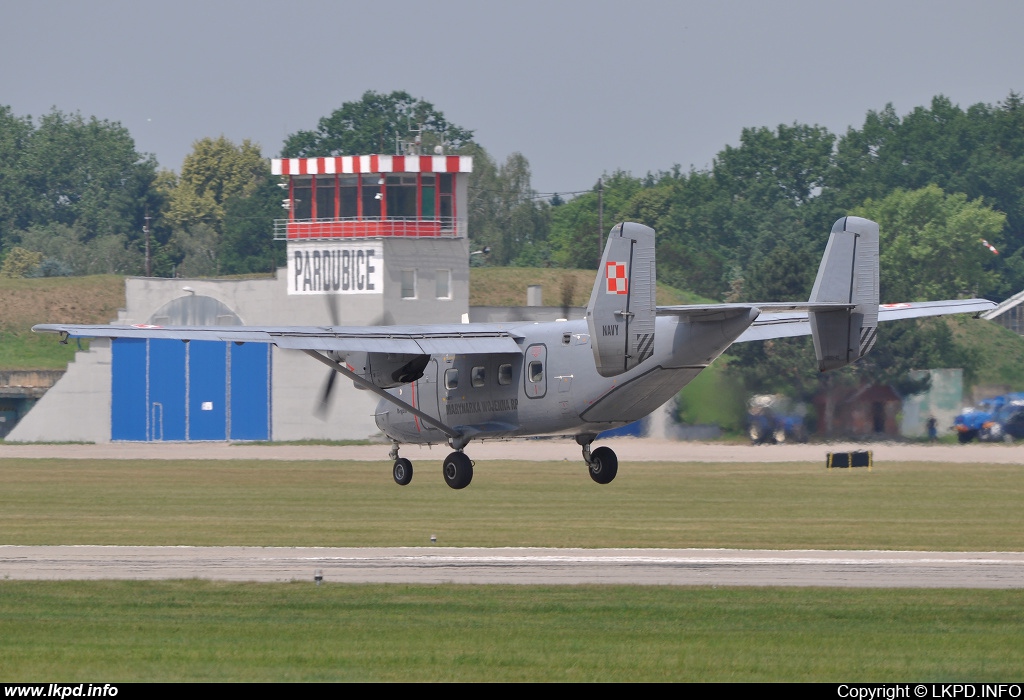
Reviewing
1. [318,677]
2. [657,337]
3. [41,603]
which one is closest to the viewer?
[318,677]

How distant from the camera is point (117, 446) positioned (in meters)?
86.6

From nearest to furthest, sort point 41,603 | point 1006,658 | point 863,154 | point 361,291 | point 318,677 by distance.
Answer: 1. point 318,677
2. point 1006,658
3. point 41,603
4. point 361,291
5. point 863,154

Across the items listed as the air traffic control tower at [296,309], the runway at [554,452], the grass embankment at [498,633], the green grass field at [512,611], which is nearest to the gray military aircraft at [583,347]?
the green grass field at [512,611]

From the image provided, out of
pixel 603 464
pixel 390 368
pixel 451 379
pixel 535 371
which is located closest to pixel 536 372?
pixel 535 371

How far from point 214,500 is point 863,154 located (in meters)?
125

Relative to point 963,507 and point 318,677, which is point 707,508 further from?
point 318,677

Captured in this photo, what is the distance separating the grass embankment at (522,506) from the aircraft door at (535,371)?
22.2 feet

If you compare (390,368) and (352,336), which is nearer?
(352,336)

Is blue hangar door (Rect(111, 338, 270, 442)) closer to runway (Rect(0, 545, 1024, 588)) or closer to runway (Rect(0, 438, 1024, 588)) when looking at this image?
runway (Rect(0, 545, 1024, 588))

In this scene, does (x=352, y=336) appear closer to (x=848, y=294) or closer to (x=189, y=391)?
(x=848, y=294)

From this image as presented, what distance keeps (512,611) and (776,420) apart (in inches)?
1971

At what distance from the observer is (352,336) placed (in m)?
37.8

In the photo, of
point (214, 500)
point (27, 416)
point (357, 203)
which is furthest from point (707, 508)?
point (27, 416)

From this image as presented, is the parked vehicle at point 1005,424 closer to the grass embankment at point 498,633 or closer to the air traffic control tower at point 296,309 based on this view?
the air traffic control tower at point 296,309
